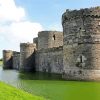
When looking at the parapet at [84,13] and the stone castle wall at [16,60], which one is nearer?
the parapet at [84,13]

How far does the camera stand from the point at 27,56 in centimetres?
4425

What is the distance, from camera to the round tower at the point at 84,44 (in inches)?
949

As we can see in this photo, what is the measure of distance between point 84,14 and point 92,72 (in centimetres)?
408

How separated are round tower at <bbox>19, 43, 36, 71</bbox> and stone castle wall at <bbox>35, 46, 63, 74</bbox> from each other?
75 cm

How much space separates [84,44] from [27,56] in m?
20.6

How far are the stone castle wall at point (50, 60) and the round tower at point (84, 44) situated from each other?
8.46m

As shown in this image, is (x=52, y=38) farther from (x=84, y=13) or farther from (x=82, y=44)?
(x=82, y=44)

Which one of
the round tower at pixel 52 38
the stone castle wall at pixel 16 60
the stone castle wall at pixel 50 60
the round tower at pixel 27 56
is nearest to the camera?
the stone castle wall at pixel 50 60

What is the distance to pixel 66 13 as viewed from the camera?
1017 inches

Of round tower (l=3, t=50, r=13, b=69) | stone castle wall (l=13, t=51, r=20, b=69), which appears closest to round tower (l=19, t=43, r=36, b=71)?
stone castle wall (l=13, t=51, r=20, b=69)

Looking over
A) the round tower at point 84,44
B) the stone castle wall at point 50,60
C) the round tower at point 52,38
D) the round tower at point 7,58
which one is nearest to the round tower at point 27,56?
the stone castle wall at point 50,60

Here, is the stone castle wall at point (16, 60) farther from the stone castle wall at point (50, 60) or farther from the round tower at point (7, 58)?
the stone castle wall at point (50, 60)

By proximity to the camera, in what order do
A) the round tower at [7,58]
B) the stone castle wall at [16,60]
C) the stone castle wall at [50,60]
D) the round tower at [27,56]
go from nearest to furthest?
1. the stone castle wall at [50,60]
2. the round tower at [27,56]
3. the stone castle wall at [16,60]
4. the round tower at [7,58]

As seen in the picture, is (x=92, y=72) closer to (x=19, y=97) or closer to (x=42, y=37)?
(x=19, y=97)
